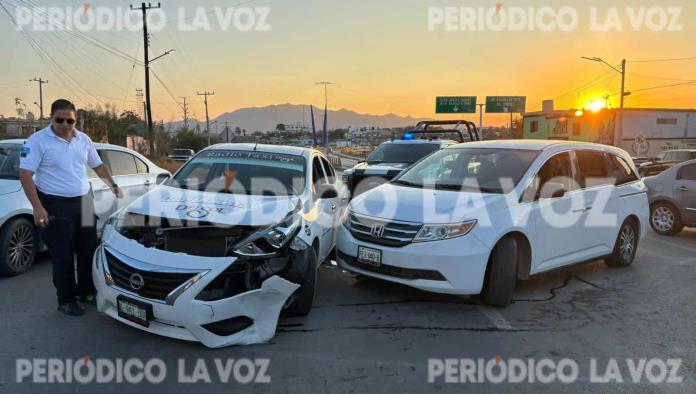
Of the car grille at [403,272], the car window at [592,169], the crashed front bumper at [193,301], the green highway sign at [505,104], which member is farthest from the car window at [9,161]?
the green highway sign at [505,104]

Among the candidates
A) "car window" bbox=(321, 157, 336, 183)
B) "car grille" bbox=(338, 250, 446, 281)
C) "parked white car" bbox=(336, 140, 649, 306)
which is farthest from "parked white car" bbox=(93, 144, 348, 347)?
"car window" bbox=(321, 157, 336, 183)

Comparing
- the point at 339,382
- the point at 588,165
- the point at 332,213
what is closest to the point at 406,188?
the point at 332,213

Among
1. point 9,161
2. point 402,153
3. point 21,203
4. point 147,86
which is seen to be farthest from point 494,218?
point 147,86

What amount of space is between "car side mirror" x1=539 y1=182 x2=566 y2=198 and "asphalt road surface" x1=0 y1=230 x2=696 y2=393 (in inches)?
43.4

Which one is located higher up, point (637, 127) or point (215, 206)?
point (637, 127)

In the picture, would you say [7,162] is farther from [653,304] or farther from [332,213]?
[653,304]

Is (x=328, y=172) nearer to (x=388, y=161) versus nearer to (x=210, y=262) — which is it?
(x=210, y=262)

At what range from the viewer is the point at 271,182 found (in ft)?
17.8

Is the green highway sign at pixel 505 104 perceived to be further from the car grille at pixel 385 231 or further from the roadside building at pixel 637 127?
the car grille at pixel 385 231

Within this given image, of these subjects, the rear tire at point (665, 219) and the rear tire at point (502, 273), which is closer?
the rear tire at point (502, 273)

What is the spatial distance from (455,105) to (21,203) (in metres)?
43.4

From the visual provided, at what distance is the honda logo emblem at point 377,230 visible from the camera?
506 cm

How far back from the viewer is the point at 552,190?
555 cm

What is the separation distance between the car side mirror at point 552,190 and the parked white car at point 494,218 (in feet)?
0.04
